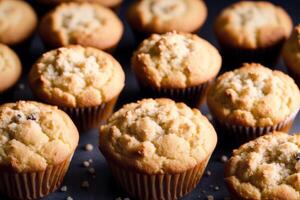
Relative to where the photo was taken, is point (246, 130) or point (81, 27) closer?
point (246, 130)

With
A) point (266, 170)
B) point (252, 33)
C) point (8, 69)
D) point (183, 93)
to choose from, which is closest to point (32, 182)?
point (8, 69)

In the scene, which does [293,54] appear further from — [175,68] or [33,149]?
[33,149]

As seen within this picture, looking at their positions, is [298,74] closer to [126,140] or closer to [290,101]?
[290,101]

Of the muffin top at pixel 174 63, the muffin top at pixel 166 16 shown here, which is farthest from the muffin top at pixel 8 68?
the muffin top at pixel 166 16

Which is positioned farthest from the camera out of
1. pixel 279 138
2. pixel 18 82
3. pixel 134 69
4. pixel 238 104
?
pixel 18 82

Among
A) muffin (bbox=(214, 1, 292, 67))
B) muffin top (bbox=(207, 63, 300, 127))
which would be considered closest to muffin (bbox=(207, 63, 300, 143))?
muffin top (bbox=(207, 63, 300, 127))

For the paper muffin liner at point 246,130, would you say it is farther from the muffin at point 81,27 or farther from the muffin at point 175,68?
the muffin at point 81,27

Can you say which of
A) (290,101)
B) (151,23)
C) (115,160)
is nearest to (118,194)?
(115,160)
